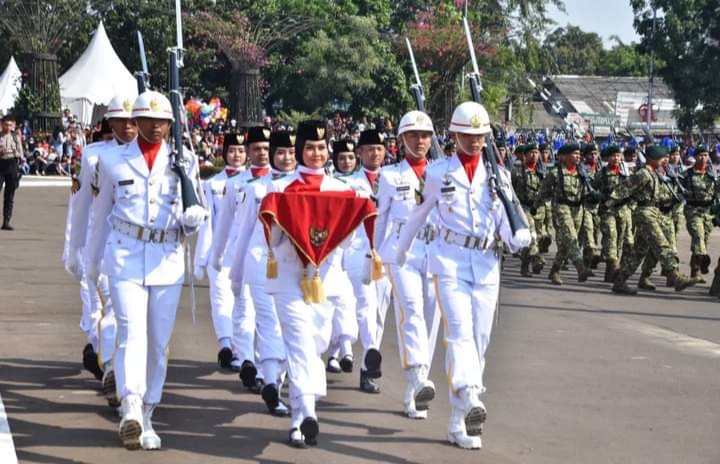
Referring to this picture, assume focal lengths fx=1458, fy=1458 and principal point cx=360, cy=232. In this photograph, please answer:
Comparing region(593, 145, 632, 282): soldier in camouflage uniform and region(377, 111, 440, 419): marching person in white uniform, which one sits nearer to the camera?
region(377, 111, 440, 419): marching person in white uniform

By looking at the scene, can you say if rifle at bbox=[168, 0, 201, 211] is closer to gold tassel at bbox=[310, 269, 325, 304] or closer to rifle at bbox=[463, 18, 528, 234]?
gold tassel at bbox=[310, 269, 325, 304]

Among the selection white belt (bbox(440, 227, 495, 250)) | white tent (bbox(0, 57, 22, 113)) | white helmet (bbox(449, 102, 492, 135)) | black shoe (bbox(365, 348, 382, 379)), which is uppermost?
white tent (bbox(0, 57, 22, 113))

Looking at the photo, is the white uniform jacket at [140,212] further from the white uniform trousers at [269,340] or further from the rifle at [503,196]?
the rifle at [503,196]

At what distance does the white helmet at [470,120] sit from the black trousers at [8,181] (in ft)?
56.1

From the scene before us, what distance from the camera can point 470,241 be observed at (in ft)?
28.7

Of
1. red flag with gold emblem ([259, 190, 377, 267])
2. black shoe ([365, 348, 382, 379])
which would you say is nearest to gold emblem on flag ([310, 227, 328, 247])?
red flag with gold emblem ([259, 190, 377, 267])

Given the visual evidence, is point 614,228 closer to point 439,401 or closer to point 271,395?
point 439,401

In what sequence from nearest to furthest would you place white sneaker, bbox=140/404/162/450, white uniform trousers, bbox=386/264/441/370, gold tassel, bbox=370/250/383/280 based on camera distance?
1. white sneaker, bbox=140/404/162/450
2. gold tassel, bbox=370/250/383/280
3. white uniform trousers, bbox=386/264/441/370

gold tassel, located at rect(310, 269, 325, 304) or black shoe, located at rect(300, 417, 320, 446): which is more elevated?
gold tassel, located at rect(310, 269, 325, 304)

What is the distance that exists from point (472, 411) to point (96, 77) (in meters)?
43.8

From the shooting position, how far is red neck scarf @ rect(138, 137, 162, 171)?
28.3 feet

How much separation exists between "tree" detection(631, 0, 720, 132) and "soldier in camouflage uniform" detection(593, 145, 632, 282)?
129ft

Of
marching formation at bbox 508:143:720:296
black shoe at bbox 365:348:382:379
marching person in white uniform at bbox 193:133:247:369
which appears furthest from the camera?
marching formation at bbox 508:143:720:296

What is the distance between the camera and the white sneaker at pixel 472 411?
27.0ft
